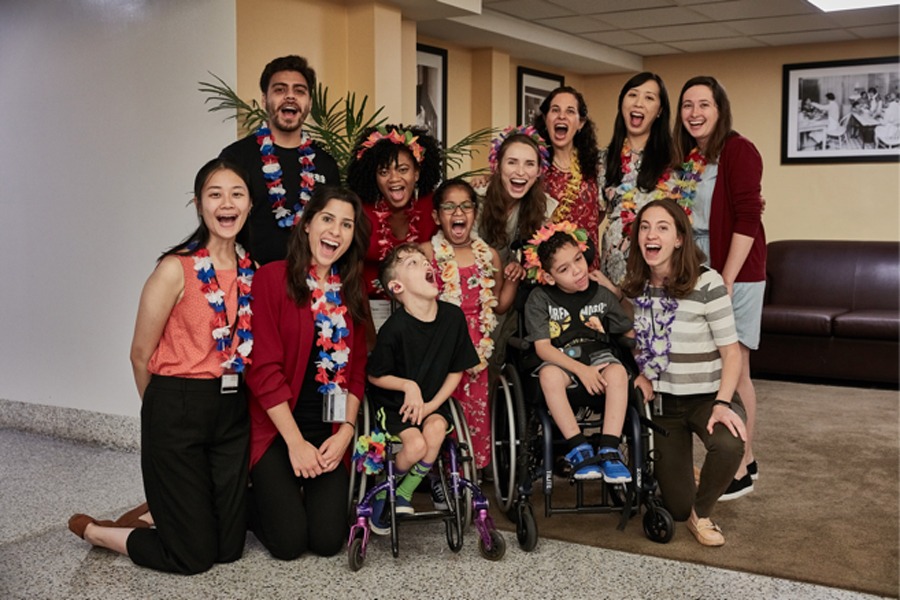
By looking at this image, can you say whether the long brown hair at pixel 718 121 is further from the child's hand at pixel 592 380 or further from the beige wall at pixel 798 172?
the beige wall at pixel 798 172

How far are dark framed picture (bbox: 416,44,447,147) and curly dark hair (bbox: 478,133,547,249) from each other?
322 cm

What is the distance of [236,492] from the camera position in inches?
113

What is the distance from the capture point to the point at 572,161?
3.70 m

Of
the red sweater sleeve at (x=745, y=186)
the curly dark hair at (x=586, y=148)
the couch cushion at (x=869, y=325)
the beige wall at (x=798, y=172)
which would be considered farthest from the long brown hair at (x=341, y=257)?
the beige wall at (x=798, y=172)

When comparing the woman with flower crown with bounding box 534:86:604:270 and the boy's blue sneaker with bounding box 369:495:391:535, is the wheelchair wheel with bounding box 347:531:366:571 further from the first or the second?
the woman with flower crown with bounding box 534:86:604:270

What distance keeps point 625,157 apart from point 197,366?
1937 millimetres

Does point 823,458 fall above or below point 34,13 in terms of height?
below

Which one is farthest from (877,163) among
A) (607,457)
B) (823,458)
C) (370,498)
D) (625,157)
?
(370,498)

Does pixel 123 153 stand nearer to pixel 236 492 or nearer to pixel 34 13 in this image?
pixel 34 13

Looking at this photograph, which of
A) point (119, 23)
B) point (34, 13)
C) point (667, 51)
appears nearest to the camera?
point (119, 23)

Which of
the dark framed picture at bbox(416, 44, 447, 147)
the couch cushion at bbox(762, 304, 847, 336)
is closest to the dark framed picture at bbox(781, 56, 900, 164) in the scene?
the couch cushion at bbox(762, 304, 847, 336)

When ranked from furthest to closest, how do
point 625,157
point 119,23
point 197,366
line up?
point 119,23 → point 625,157 → point 197,366

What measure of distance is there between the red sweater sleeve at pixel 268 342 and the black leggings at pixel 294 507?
0.20 metres

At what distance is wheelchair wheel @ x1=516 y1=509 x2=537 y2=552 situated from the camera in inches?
117
